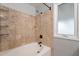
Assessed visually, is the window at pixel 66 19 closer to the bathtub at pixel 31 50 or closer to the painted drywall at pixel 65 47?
the painted drywall at pixel 65 47

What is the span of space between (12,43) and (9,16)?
251mm

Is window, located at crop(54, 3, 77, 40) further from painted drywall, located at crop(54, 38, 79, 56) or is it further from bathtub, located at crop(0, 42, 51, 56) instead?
bathtub, located at crop(0, 42, 51, 56)

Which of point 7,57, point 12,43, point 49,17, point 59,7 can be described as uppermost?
Answer: point 59,7

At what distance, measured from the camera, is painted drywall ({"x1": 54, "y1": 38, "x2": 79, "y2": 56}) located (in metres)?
0.99

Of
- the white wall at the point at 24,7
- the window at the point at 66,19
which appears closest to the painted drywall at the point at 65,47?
the window at the point at 66,19

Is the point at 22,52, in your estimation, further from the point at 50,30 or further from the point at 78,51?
the point at 78,51

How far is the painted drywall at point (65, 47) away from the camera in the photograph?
0.99m

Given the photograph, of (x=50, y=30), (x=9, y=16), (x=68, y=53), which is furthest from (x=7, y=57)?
(x=68, y=53)

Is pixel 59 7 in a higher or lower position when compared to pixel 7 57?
higher

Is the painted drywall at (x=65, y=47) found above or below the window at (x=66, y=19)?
below

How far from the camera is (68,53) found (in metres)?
1.01

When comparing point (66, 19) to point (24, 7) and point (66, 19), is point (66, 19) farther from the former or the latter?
point (24, 7)

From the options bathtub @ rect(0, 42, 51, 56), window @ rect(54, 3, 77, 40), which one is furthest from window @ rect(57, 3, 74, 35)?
bathtub @ rect(0, 42, 51, 56)

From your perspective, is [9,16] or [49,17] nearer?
[9,16]
